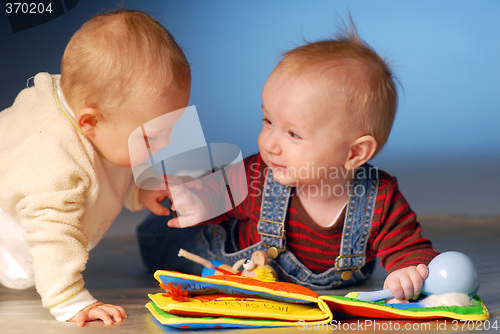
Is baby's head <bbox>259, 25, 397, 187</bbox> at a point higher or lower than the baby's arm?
higher

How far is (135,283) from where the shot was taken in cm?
142

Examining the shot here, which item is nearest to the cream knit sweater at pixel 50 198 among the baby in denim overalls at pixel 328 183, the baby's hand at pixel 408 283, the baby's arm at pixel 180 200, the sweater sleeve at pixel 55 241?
the sweater sleeve at pixel 55 241

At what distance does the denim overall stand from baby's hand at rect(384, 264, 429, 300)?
18cm

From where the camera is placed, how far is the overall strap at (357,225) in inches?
51.8

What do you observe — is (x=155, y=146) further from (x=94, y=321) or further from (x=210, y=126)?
(x=210, y=126)

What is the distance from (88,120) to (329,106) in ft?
1.53

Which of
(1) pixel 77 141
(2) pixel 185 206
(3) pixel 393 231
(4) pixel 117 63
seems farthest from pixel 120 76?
(3) pixel 393 231

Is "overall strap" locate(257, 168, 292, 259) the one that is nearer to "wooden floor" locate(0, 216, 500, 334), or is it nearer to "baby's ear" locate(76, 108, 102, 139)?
"wooden floor" locate(0, 216, 500, 334)

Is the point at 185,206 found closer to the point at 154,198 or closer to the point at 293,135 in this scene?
the point at 154,198

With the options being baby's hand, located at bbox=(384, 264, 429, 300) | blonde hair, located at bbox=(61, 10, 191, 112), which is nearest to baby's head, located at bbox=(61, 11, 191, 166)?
blonde hair, located at bbox=(61, 10, 191, 112)

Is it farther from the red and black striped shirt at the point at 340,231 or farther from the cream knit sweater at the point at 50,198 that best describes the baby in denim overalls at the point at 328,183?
the cream knit sweater at the point at 50,198

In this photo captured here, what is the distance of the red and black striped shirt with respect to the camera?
1.28 m

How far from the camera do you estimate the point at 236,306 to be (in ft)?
3.41

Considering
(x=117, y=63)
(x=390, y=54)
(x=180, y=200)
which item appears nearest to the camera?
(x=117, y=63)
